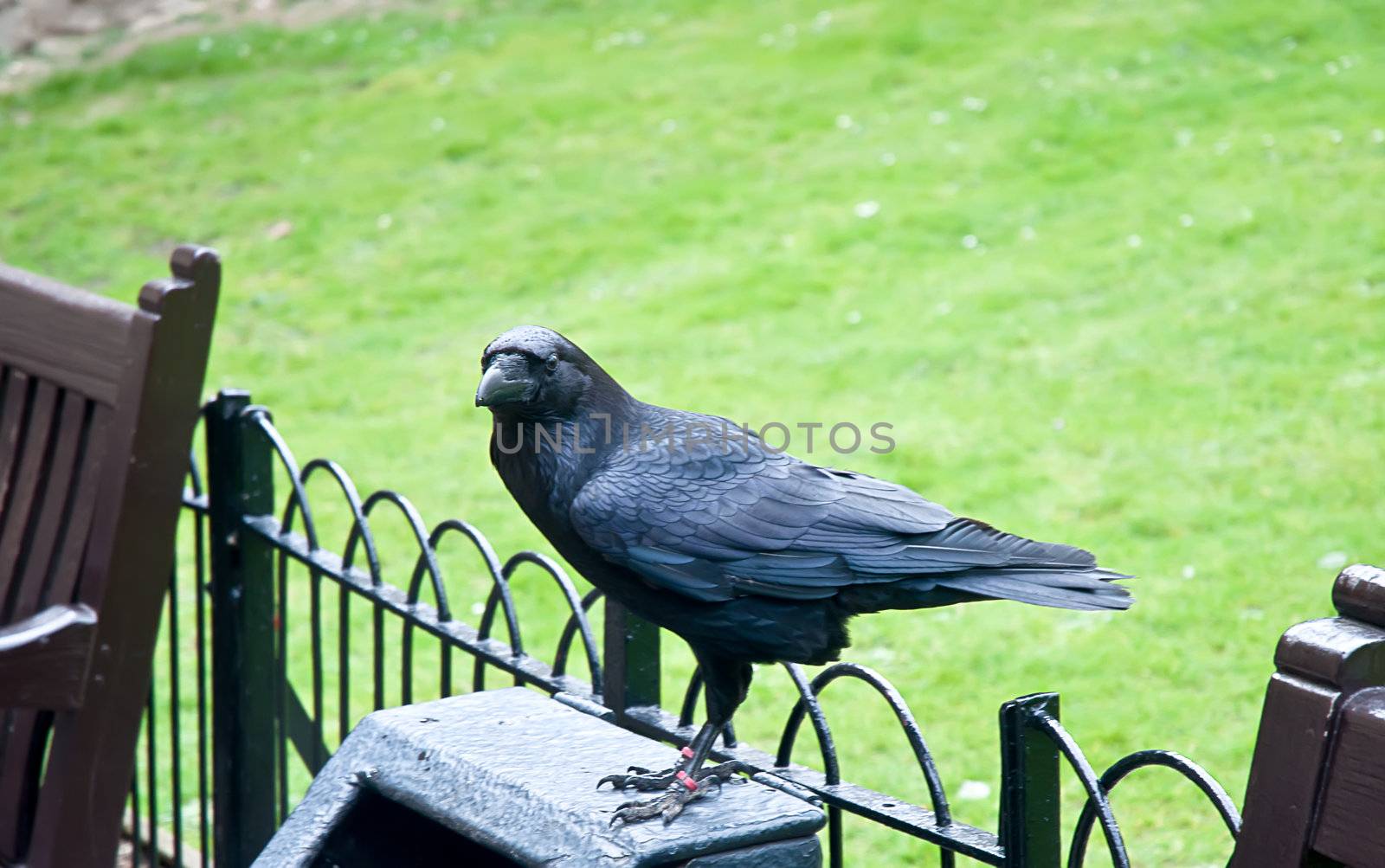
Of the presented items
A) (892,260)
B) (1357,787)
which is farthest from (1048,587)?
(892,260)

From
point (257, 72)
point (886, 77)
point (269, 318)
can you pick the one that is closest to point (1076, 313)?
point (886, 77)

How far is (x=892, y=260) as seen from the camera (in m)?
7.86

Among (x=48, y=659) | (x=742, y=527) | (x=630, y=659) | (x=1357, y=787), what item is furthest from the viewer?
(x=48, y=659)

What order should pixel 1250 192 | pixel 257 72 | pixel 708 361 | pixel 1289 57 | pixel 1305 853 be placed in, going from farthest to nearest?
pixel 257 72
pixel 1289 57
pixel 1250 192
pixel 708 361
pixel 1305 853

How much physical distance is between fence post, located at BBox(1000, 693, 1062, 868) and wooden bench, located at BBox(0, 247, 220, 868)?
1.82 meters

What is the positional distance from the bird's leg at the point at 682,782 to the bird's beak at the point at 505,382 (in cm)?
58

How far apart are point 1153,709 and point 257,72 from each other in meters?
9.99

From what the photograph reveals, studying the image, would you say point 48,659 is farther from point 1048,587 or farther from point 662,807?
point 1048,587

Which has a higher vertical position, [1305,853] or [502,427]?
[502,427]

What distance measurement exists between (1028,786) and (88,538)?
1970 millimetres

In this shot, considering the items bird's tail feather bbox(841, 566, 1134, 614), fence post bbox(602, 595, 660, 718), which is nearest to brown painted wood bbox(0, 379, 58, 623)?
fence post bbox(602, 595, 660, 718)

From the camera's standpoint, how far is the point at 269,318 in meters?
8.29

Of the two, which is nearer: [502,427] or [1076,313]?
[502,427]

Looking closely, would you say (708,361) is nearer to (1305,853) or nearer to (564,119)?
(564,119)
